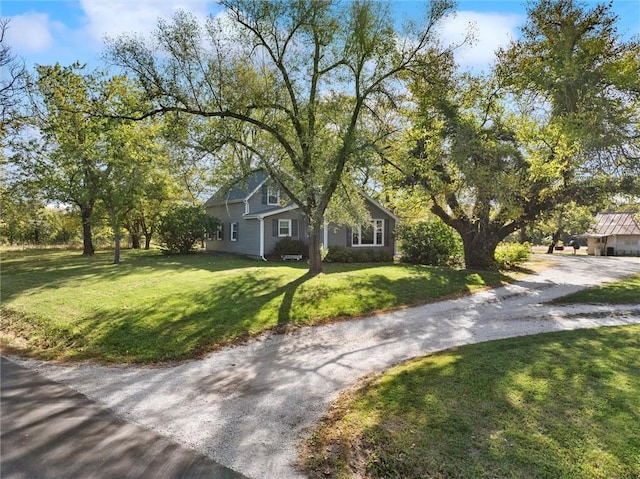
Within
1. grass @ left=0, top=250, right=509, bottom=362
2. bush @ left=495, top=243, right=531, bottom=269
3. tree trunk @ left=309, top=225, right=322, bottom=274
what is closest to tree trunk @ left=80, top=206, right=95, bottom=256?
grass @ left=0, top=250, right=509, bottom=362

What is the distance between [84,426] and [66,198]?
76.1 ft

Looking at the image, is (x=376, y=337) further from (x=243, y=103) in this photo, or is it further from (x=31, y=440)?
(x=243, y=103)

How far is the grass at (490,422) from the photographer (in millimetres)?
3771

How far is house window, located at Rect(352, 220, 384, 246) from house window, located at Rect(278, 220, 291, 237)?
399 centimetres

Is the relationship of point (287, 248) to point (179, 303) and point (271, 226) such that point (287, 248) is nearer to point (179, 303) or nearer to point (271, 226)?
point (271, 226)

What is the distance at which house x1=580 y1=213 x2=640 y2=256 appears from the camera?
121 feet

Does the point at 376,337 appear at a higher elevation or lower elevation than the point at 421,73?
lower

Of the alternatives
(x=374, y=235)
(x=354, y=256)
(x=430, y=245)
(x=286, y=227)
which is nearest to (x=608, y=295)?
(x=430, y=245)

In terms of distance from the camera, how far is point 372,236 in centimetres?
2439

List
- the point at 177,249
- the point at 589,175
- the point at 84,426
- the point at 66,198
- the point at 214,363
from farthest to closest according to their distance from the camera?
the point at 177,249
the point at 66,198
the point at 589,175
the point at 214,363
the point at 84,426

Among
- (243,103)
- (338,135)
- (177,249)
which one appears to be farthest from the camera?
(177,249)

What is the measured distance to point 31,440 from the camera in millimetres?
A: 4312

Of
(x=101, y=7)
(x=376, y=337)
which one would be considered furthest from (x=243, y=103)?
(x=376, y=337)

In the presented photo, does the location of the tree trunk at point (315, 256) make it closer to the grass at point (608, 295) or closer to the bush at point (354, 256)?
the bush at point (354, 256)
